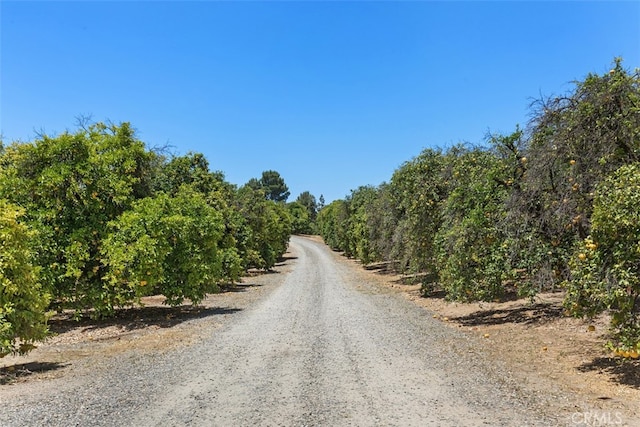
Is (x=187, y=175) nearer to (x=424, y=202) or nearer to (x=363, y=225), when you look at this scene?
(x=424, y=202)

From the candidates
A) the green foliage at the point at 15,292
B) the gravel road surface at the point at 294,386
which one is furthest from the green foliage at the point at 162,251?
the green foliage at the point at 15,292

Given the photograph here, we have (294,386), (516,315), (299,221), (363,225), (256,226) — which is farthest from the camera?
(299,221)

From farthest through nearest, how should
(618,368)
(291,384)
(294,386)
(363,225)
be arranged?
(363,225)
(618,368)
(291,384)
(294,386)

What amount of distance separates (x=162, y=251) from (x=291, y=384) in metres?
7.81

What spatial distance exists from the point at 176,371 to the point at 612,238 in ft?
22.9

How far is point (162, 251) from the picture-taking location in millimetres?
13680

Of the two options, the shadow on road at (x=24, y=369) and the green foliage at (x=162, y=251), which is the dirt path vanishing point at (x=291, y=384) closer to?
the shadow on road at (x=24, y=369)

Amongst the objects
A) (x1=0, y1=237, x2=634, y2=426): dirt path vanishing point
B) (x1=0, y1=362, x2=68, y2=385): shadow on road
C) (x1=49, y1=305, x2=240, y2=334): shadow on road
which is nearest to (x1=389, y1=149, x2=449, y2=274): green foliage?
(x1=0, y1=237, x2=634, y2=426): dirt path vanishing point

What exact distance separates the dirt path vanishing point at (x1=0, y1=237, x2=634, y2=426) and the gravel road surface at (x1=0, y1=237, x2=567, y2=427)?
0.06 feet

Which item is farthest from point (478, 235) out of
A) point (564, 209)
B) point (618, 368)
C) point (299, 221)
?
point (299, 221)

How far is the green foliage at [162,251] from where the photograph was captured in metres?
13.1

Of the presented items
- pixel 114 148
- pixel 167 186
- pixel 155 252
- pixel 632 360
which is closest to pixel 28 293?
pixel 155 252

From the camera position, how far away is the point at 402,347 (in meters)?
9.80

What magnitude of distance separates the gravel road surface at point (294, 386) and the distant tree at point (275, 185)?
126 meters
